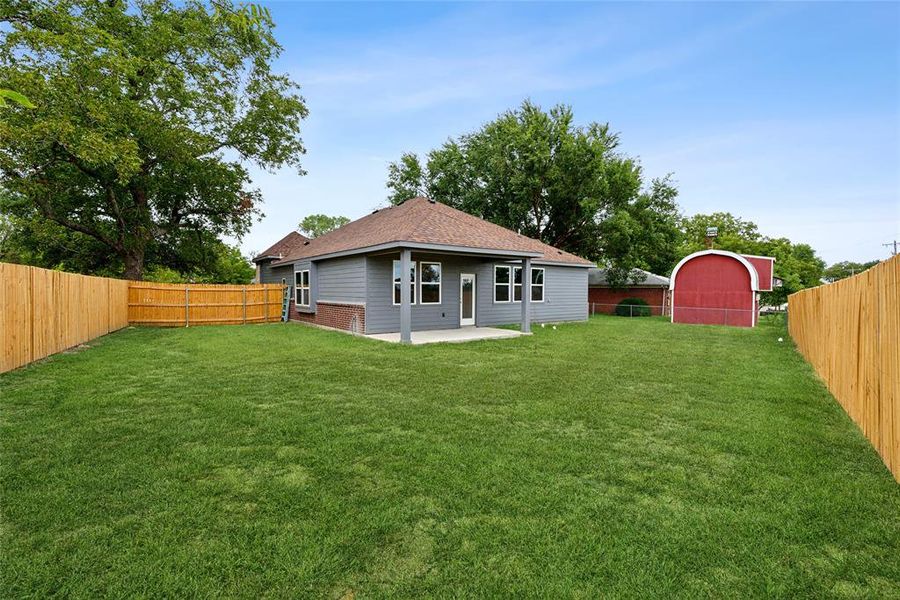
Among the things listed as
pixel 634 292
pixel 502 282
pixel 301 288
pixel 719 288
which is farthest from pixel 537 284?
pixel 634 292

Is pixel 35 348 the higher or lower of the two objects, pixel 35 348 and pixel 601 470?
the higher

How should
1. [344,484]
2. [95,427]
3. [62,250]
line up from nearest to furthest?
[344,484]
[95,427]
[62,250]

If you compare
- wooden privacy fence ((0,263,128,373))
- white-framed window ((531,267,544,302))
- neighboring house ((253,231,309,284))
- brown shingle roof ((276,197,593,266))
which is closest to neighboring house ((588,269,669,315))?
white-framed window ((531,267,544,302))

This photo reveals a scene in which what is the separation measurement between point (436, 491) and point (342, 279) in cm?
1148

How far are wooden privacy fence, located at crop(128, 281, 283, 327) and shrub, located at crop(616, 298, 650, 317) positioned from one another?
60.1 ft

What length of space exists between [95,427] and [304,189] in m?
22.0

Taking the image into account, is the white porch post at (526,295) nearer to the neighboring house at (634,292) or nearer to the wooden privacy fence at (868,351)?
the wooden privacy fence at (868,351)

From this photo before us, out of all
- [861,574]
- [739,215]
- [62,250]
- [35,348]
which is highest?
[739,215]

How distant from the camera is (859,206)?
2336cm

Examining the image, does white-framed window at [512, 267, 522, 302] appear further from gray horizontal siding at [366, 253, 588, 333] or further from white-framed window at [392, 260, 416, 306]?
white-framed window at [392, 260, 416, 306]

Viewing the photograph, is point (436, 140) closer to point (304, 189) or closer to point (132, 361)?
point (304, 189)

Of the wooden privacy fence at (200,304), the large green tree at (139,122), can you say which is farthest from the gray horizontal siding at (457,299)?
the large green tree at (139,122)

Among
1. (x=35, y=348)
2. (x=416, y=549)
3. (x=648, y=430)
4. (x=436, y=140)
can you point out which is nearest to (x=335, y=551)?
(x=416, y=549)

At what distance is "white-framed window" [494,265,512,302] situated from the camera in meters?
15.8
